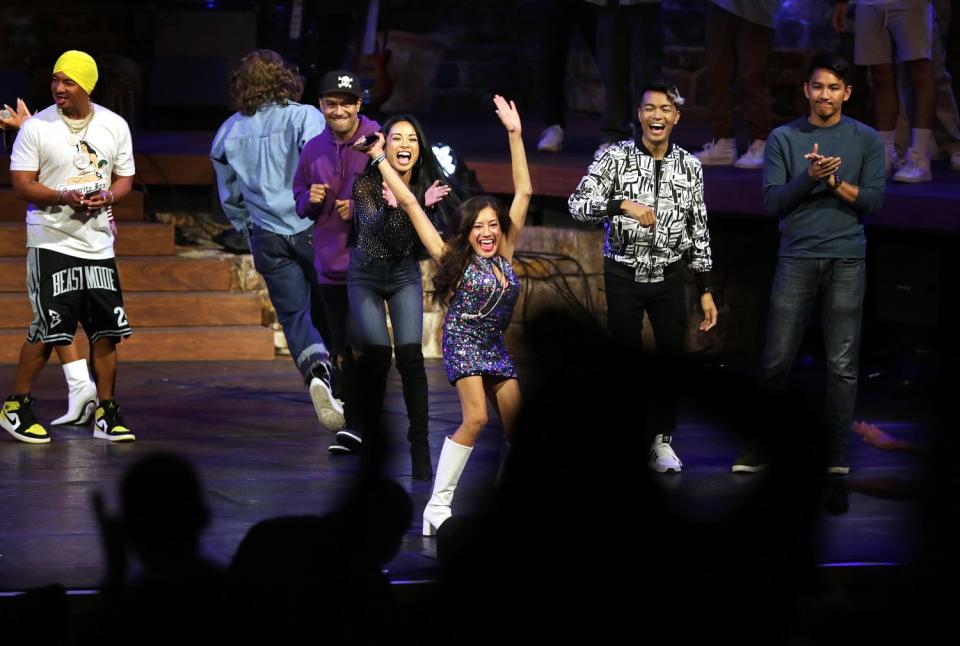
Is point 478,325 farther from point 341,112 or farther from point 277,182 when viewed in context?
point 277,182

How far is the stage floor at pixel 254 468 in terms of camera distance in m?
5.43

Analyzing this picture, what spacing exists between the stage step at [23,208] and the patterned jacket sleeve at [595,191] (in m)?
4.38

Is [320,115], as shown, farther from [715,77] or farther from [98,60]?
[98,60]

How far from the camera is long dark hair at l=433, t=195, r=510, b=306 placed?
579 centimetres

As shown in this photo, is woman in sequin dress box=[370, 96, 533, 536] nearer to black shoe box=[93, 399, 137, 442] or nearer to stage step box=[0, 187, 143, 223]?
black shoe box=[93, 399, 137, 442]

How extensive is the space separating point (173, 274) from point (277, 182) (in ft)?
8.81

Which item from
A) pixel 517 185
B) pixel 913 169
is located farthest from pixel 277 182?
pixel 913 169

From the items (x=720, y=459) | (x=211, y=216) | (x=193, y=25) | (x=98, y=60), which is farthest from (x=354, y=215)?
(x=193, y=25)

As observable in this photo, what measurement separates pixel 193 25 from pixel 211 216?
324 centimetres

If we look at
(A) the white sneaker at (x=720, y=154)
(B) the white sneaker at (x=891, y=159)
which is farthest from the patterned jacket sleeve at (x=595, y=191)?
(A) the white sneaker at (x=720, y=154)

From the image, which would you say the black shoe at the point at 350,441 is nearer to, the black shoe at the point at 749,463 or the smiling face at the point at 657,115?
the black shoe at the point at 749,463

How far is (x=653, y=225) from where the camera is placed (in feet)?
21.4

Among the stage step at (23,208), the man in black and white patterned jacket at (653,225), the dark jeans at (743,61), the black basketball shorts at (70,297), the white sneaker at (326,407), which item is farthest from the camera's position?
the stage step at (23,208)

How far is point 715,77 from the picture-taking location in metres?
9.14
